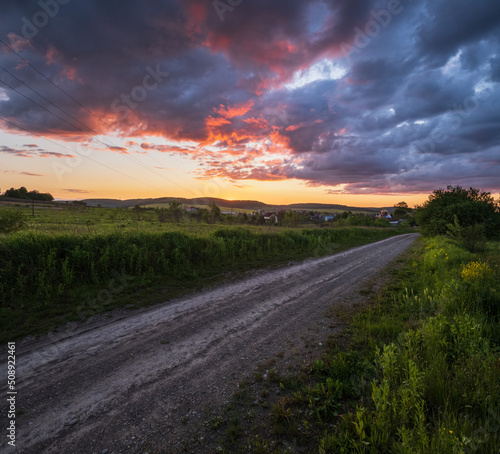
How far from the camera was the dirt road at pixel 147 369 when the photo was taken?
8.95 feet

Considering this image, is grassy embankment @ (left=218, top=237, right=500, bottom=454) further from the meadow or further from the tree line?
the tree line

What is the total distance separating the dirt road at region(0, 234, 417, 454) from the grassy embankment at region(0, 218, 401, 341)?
1015 millimetres

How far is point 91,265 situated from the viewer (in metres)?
7.77

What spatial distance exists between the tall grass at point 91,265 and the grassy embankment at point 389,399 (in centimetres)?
556

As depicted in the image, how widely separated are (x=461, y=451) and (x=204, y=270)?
899cm

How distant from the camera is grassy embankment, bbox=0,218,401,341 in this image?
238 inches

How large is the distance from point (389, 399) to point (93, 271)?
862 centimetres

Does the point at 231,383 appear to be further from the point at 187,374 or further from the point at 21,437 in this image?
the point at 21,437

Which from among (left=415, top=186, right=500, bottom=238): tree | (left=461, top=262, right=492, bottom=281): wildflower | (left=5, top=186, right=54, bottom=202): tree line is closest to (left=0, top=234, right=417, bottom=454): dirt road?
(left=461, top=262, right=492, bottom=281): wildflower

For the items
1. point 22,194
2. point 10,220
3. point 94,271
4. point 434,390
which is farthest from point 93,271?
point 22,194

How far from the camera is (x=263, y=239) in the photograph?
52.4 ft

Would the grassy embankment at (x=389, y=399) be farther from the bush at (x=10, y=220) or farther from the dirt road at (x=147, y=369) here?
the bush at (x=10, y=220)

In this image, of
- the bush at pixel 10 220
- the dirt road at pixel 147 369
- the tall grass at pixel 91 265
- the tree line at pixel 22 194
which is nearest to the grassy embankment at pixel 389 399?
the dirt road at pixel 147 369

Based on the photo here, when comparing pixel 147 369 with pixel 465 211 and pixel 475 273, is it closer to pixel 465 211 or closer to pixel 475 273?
pixel 475 273
